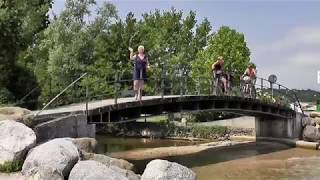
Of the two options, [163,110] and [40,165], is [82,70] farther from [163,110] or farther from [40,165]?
[40,165]

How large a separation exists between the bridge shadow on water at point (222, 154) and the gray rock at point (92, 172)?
9803 millimetres

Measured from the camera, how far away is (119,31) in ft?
179

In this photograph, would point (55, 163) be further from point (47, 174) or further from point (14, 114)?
point (14, 114)

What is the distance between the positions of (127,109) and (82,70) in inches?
936

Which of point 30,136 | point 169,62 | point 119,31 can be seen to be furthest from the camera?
point 169,62

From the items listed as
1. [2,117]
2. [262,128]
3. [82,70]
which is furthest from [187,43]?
[2,117]

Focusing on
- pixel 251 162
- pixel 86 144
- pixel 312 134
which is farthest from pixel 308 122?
pixel 86 144

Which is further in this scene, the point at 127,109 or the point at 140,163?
the point at 140,163

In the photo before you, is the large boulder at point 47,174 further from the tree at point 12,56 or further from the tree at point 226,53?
the tree at point 226,53

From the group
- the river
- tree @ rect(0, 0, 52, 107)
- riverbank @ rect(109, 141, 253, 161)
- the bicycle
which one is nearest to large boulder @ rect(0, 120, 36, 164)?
the river

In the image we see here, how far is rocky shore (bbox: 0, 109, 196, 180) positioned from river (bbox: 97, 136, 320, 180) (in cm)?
862

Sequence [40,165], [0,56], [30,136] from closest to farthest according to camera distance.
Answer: [40,165] → [30,136] → [0,56]

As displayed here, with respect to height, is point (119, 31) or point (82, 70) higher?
point (119, 31)

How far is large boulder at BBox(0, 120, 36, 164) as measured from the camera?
650 inches
